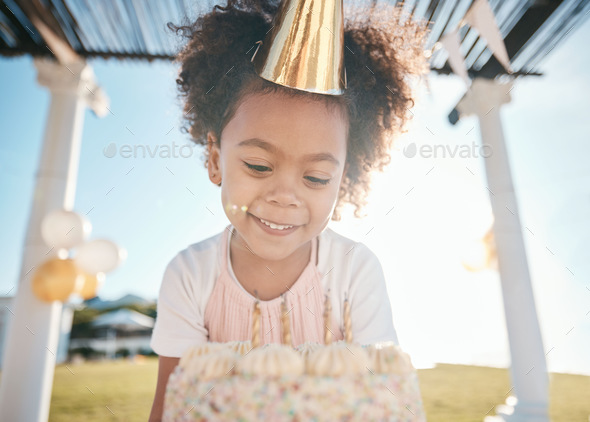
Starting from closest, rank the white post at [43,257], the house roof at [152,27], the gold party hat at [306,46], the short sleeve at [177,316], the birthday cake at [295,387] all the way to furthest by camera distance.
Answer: the birthday cake at [295,387]
the gold party hat at [306,46]
the short sleeve at [177,316]
the house roof at [152,27]
the white post at [43,257]

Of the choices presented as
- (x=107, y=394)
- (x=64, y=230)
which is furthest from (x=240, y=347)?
(x=107, y=394)

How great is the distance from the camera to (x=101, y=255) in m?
0.72

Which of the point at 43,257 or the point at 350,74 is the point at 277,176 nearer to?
the point at 350,74

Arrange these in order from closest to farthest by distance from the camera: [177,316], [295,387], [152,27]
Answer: [295,387] → [177,316] → [152,27]

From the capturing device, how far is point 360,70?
2.07 ft

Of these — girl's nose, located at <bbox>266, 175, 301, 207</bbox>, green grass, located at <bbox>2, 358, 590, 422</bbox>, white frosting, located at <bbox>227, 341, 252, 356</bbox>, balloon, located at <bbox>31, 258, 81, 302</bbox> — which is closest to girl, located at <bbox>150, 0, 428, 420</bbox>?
girl's nose, located at <bbox>266, 175, 301, 207</bbox>

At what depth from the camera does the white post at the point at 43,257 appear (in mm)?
927

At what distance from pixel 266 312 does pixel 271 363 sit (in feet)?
0.71

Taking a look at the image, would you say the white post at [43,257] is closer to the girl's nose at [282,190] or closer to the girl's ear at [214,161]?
the girl's ear at [214,161]

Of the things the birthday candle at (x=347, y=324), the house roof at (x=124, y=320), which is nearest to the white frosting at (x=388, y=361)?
the birthday candle at (x=347, y=324)

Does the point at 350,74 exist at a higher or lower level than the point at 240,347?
higher

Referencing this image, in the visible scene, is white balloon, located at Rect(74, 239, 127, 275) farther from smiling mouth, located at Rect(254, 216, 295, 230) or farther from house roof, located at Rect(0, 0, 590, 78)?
house roof, located at Rect(0, 0, 590, 78)

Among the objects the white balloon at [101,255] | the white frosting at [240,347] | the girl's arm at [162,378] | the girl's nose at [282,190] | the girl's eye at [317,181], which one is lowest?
the girl's arm at [162,378]

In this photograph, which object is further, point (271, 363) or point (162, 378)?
point (162, 378)
